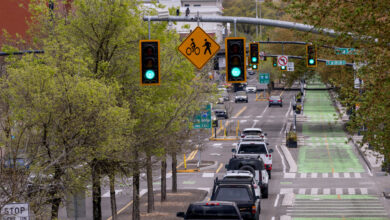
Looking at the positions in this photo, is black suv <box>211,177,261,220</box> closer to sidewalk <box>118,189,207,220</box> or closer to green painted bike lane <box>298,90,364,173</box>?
sidewalk <box>118,189,207,220</box>

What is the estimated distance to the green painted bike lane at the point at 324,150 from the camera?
45.4 metres

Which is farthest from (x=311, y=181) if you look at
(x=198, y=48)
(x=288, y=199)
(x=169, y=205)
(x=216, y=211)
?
(x=198, y=48)

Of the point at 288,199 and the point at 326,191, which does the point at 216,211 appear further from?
the point at 326,191

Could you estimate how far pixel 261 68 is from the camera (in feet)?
395

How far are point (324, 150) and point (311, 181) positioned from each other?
1513cm

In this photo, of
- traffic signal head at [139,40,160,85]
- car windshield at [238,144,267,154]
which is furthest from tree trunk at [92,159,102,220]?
car windshield at [238,144,267,154]

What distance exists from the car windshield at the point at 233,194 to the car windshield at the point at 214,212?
18.7ft

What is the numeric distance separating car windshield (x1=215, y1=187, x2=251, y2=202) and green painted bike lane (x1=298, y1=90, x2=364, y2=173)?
11.4 m

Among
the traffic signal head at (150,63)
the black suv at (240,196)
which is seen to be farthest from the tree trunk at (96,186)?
Result: the black suv at (240,196)

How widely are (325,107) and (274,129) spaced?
30.4m

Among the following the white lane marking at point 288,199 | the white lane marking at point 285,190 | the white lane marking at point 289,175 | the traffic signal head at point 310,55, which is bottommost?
the white lane marking at point 288,199

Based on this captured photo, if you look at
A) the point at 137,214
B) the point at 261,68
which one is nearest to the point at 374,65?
the point at 137,214

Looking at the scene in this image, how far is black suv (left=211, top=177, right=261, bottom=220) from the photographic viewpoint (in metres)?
24.2

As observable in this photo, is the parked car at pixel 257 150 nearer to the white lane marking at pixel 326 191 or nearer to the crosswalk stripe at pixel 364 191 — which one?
the white lane marking at pixel 326 191
